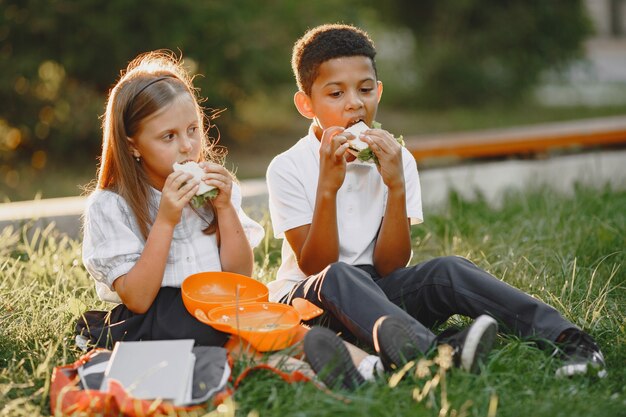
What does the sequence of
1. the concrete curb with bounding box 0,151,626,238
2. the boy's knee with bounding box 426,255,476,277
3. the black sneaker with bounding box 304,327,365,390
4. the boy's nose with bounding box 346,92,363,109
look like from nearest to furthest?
the black sneaker with bounding box 304,327,365,390 < the boy's knee with bounding box 426,255,476,277 < the boy's nose with bounding box 346,92,363,109 < the concrete curb with bounding box 0,151,626,238

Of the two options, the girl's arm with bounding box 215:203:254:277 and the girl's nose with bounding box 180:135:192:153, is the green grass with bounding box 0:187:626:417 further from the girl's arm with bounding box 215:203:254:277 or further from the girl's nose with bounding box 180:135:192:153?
the girl's nose with bounding box 180:135:192:153

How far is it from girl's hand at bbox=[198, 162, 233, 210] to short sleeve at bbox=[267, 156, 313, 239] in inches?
10.7

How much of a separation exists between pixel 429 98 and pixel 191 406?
9.52 m

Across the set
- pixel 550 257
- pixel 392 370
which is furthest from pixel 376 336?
pixel 550 257

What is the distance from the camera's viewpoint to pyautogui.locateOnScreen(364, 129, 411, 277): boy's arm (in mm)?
3117

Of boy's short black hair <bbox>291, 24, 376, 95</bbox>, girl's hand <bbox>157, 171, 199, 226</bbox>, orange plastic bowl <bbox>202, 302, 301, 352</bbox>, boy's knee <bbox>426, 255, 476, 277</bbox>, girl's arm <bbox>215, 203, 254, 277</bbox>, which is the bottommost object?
orange plastic bowl <bbox>202, 302, 301, 352</bbox>

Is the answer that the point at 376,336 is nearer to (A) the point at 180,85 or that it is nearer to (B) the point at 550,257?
(A) the point at 180,85

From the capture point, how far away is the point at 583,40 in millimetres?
11391

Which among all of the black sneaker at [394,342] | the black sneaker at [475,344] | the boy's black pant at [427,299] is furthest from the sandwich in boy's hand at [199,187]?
the black sneaker at [475,344]

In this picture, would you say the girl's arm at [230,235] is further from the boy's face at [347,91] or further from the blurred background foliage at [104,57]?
the blurred background foliage at [104,57]

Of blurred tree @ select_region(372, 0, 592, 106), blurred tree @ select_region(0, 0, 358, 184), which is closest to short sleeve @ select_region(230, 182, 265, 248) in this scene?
blurred tree @ select_region(0, 0, 358, 184)

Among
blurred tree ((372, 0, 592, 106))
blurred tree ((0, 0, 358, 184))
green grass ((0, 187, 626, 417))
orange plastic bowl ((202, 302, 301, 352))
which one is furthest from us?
blurred tree ((372, 0, 592, 106))

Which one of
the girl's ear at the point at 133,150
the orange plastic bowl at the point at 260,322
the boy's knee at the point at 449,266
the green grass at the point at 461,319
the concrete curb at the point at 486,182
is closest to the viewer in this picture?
the green grass at the point at 461,319

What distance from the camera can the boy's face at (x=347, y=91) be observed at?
325 centimetres
